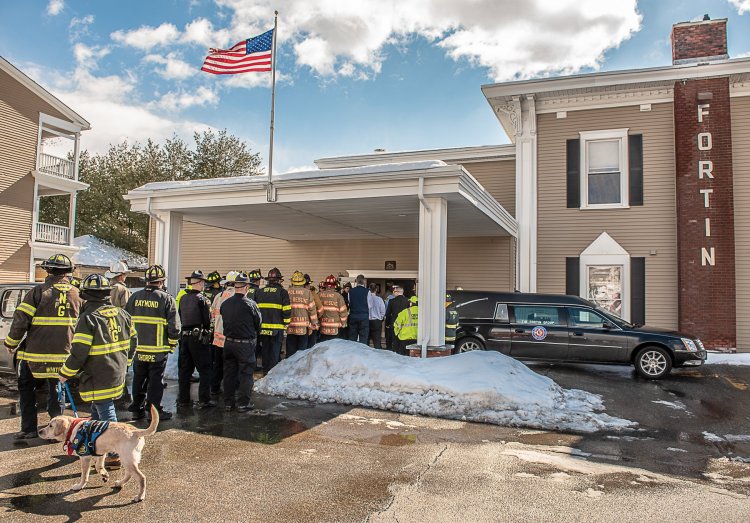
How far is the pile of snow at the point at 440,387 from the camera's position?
704cm

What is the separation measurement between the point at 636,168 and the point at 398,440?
11.4 m

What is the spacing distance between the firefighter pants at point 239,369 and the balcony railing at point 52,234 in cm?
2094

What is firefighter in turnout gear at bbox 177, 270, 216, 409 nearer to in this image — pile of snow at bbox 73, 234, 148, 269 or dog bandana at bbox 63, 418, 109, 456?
dog bandana at bbox 63, 418, 109, 456

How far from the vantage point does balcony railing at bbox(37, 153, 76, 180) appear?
81.2 feet

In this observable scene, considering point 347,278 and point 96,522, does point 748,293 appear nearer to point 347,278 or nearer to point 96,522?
point 347,278

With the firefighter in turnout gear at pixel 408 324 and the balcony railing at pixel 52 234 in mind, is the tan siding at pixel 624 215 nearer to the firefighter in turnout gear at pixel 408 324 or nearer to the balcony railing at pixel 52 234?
the firefighter in turnout gear at pixel 408 324

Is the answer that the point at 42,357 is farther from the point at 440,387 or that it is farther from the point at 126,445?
the point at 440,387

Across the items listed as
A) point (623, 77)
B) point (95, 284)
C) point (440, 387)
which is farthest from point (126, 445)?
point (623, 77)

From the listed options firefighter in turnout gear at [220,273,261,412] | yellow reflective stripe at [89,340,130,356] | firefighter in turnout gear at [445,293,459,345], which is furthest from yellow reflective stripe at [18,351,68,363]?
firefighter in turnout gear at [445,293,459,345]

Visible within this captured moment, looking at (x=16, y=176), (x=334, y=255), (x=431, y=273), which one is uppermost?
(x=16, y=176)

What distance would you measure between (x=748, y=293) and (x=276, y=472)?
42.6 feet

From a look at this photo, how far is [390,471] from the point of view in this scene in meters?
4.88

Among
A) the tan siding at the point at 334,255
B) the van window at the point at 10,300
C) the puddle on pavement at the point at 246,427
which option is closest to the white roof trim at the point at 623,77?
the tan siding at the point at 334,255

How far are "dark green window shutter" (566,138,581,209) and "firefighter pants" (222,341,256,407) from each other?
10.6 m
